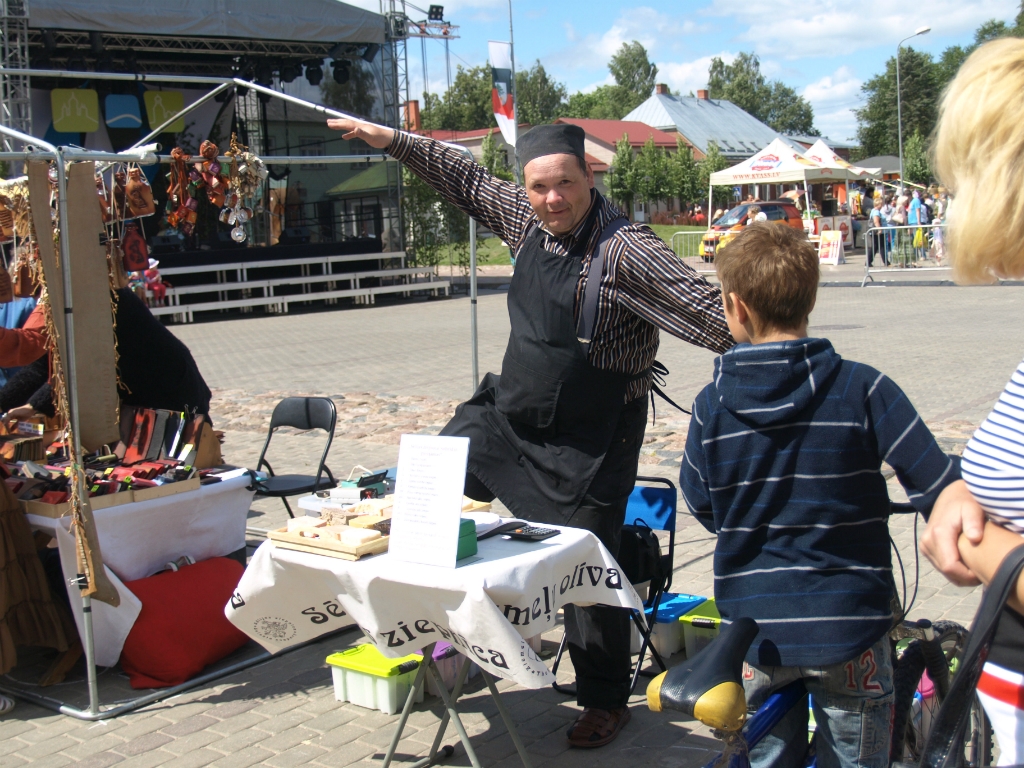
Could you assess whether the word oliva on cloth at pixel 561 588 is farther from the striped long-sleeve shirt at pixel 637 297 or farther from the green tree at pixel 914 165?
the green tree at pixel 914 165

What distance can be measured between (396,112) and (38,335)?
20.5 m

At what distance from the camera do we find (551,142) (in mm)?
3184

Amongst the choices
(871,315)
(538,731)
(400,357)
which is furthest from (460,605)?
(871,315)

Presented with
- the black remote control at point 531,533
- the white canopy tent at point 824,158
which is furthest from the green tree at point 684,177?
the black remote control at point 531,533

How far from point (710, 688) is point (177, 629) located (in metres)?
3.03

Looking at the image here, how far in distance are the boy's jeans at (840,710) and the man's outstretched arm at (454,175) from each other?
1911 mm

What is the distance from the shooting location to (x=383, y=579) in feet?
9.14

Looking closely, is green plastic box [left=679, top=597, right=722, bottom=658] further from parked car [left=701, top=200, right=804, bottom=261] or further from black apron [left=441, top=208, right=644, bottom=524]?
parked car [left=701, top=200, right=804, bottom=261]

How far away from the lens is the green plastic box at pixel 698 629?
4031 mm

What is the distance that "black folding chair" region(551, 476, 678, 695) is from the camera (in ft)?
12.3

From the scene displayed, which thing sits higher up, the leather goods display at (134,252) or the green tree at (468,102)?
the green tree at (468,102)

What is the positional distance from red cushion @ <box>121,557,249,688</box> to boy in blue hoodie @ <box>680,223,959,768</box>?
2805 millimetres

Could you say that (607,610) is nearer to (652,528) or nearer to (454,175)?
(652,528)

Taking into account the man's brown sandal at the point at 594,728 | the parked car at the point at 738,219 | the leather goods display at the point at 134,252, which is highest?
the parked car at the point at 738,219
